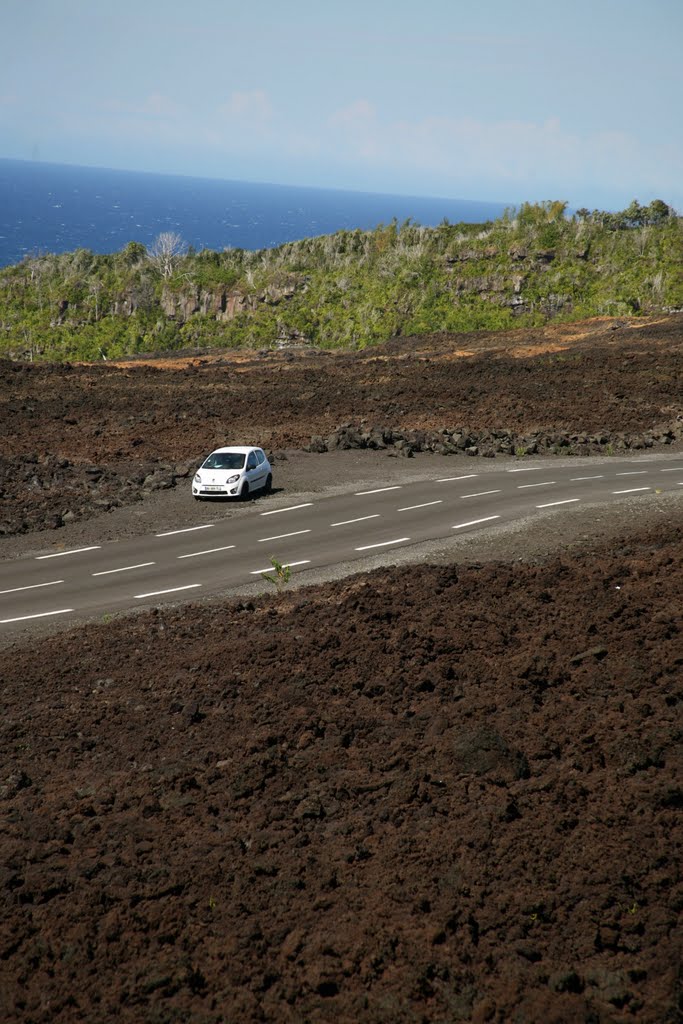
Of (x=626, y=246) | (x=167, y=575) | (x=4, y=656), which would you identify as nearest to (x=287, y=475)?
(x=167, y=575)

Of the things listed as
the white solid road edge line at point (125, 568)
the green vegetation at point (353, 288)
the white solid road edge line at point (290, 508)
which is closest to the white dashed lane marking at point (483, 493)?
the white solid road edge line at point (290, 508)

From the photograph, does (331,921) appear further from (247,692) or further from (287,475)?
(287,475)

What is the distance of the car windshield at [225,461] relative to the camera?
2991 centimetres

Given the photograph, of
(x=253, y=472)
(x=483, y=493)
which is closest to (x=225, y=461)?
(x=253, y=472)

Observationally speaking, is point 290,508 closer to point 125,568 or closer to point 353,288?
point 125,568

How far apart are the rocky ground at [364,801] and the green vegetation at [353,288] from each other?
193ft

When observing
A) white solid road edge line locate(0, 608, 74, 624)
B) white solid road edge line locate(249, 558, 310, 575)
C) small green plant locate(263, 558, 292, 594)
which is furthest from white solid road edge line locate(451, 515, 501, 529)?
white solid road edge line locate(0, 608, 74, 624)

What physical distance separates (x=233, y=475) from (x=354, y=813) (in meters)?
18.8

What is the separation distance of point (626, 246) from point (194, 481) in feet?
213

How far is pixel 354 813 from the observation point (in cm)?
1145

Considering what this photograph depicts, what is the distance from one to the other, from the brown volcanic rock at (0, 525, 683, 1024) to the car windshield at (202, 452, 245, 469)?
12.2 meters

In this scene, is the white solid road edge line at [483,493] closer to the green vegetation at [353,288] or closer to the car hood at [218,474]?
the car hood at [218,474]

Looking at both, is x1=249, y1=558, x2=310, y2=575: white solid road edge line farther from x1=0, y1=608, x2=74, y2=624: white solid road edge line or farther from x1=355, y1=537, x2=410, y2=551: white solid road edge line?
x1=0, y1=608, x2=74, y2=624: white solid road edge line

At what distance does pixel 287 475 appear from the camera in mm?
33000
